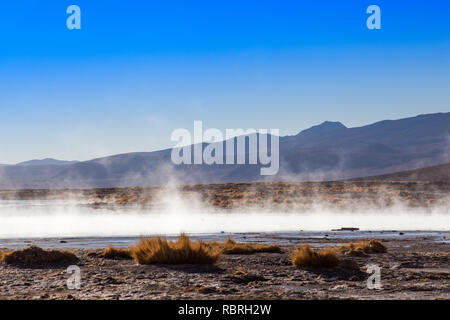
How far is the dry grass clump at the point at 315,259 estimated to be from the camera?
47.6 ft

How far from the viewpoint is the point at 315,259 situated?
14641 millimetres

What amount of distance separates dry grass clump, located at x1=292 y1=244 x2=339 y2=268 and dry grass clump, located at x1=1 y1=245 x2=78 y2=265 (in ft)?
18.2

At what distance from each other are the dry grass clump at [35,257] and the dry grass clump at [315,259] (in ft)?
18.2

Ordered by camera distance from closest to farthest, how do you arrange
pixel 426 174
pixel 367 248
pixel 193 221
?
1. pixel 367 248
2. pixel 193 221
3. pixel 426 174

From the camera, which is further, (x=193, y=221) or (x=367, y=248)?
(x=193, y=221)

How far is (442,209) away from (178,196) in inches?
942

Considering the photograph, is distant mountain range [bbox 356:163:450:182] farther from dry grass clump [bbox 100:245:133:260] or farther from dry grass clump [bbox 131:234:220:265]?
dry grass clump [bbox 131:234:220:265]

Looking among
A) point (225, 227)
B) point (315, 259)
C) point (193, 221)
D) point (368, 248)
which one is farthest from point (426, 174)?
point (315, 259)

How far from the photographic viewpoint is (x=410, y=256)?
17.5 meters

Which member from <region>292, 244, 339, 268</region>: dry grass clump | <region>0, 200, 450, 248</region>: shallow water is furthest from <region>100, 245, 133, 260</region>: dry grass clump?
<region>292, 244, 339, 268</region>: dry grass clump

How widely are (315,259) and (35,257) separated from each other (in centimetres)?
659

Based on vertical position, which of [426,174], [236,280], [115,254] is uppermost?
[426,174]

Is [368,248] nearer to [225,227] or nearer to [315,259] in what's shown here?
[315,259]
